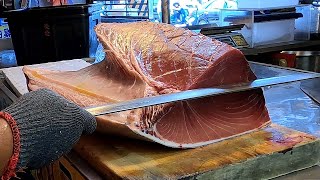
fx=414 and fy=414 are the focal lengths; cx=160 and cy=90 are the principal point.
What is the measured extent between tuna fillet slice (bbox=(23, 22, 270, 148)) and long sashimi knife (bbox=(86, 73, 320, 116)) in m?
0.06

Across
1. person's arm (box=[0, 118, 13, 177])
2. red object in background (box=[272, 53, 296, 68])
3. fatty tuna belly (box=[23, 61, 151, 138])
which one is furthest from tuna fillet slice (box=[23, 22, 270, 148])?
red object in background (box=[272, 53, 296, 68])

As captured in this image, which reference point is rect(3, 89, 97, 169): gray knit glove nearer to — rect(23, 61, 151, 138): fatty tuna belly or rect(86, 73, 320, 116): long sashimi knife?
rect(86, 73, 320, 116): long sashimi knife

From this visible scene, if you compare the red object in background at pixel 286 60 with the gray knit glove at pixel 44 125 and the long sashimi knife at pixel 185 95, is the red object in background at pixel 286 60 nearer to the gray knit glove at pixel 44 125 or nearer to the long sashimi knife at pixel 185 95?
the long sashimi knife at pixel 185 95

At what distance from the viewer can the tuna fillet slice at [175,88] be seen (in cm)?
113

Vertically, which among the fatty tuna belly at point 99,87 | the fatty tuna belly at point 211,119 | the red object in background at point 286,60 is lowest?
the red object in background at point 286,60

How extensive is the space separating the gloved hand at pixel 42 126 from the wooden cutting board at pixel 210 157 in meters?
0.20

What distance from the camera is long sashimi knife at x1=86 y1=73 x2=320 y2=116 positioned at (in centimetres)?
98

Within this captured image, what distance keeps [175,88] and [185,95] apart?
5.8 inches

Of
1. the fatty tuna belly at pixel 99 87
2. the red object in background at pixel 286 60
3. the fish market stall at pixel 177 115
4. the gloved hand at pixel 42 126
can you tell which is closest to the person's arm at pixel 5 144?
the gloved hand at pixel 42 126

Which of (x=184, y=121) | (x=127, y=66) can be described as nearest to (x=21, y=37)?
(x=127, y=66)

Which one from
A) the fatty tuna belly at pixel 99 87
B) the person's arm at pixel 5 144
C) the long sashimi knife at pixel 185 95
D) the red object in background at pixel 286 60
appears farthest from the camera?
the red object in background at pixel 286 60

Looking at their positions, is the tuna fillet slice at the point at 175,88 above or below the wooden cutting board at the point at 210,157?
above

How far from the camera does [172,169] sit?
1009mm

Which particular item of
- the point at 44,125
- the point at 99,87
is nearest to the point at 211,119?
the point at 99,87
